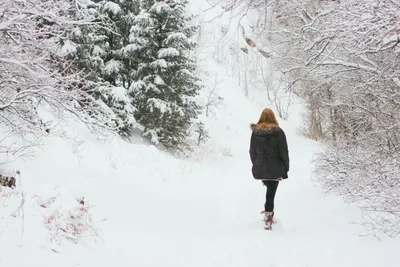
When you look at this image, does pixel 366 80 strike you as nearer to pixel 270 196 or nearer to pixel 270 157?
pixel 270 157

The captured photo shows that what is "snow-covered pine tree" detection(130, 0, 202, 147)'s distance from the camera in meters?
14.1

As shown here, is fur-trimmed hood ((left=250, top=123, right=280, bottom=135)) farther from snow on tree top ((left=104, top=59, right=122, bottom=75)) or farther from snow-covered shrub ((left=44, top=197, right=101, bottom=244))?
snow on tree top ((left=104, top=59, right=122, bottom=75))

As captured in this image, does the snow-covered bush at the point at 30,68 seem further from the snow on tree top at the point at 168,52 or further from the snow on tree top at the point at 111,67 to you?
the snow on tree top at the point at 111,67

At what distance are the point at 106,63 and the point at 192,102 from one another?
4.10 meters

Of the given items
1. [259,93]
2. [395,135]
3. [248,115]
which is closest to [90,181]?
[395,135]

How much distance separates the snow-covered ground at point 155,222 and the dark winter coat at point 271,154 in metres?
0.84

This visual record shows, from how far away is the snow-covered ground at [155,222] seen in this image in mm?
3158

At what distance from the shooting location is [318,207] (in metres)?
6.20

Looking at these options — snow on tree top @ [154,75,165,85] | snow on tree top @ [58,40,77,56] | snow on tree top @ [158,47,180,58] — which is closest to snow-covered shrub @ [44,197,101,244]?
snow on tree top @ [58,40,77,56]

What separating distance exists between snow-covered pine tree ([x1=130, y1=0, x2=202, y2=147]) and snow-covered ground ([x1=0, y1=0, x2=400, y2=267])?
6390mm

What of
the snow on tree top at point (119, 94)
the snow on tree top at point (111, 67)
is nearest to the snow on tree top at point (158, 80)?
the snow on tree top at point (119, 94)

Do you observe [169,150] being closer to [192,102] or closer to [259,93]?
[192,102]

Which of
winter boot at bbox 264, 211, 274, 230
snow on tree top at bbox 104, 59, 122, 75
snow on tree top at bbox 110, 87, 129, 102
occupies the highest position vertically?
snow on tree top at bbox 104, 59, 122, 75

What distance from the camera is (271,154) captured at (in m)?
5.27
